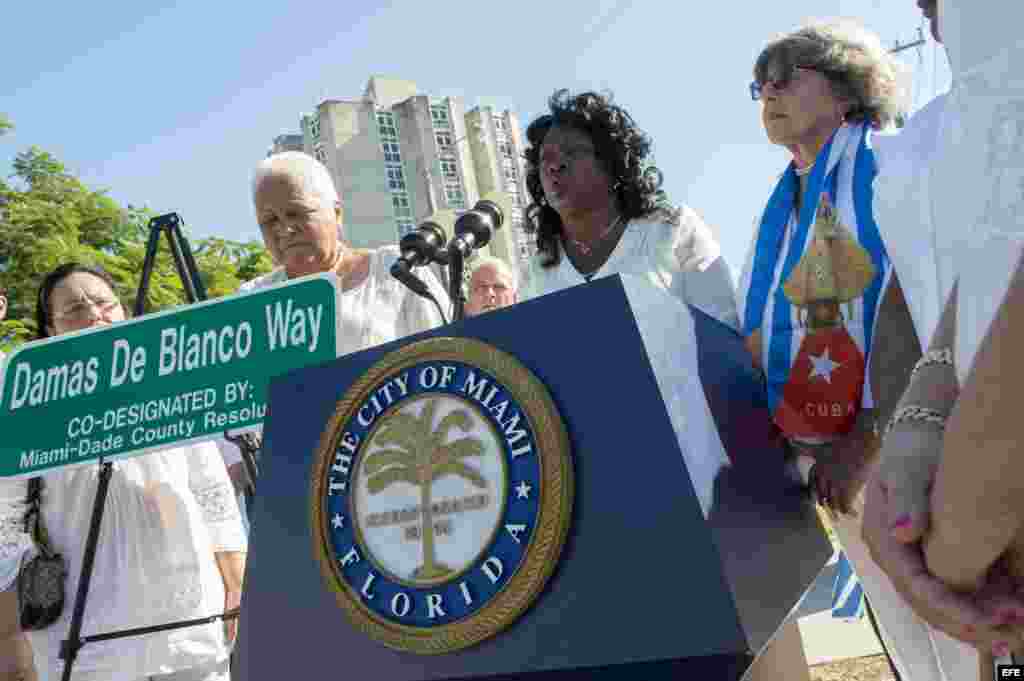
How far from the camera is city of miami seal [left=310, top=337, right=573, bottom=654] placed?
130 centimetres

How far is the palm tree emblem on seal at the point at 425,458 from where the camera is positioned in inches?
54.6

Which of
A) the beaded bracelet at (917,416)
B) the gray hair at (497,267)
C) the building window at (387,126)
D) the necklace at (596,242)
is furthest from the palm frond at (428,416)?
the building window at (387,126)

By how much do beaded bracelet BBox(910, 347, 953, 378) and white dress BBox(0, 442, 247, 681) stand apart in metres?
2.65

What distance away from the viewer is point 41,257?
14.4 m

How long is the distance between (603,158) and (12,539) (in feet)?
7.56

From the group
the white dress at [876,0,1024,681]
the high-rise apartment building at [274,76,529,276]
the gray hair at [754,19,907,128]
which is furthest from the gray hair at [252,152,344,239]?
the high-rise apartment building at [274,76,529,276]

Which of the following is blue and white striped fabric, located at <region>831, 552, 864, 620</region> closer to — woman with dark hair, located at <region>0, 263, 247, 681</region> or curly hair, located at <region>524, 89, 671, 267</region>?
curly hair, located at <region>524, 89, 671, 267</region>

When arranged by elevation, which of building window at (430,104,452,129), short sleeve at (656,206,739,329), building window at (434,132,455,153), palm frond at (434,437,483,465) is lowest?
palm frond at (434,437,483,465)

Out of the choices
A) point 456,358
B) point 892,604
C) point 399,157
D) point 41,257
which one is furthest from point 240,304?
point 399,157

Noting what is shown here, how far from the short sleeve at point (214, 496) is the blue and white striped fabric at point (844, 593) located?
2.25m

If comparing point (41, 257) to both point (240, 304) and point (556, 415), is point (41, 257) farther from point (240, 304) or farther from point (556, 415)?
point (556, 415)

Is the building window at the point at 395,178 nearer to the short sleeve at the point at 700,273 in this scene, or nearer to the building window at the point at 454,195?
the building window at the point at 454,195

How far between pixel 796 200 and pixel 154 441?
1855 mm

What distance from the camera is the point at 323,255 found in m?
3.20
